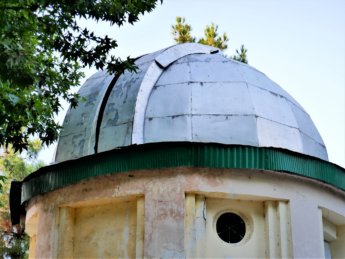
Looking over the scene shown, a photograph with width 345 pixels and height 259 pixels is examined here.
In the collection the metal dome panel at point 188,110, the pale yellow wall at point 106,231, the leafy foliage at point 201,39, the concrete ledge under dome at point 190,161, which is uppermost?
the leafy foliage at point 201,39

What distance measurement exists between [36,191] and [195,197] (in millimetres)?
2597

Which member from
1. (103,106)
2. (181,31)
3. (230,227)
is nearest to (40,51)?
(103,106)

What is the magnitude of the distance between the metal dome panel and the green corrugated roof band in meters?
0.48

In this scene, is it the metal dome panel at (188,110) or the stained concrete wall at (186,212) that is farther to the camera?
the metal dome panel at (188,110)

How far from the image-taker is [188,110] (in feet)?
33.3

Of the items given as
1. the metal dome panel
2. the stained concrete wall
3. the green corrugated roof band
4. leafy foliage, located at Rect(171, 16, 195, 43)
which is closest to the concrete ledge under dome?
the green corrugated roof band

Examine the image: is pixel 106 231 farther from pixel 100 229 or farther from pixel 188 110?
pixel 188 110

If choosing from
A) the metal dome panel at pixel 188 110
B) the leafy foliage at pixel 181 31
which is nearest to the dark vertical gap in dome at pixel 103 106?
the metal dome panel at pixel 188 110

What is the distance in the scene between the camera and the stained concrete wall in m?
9.20

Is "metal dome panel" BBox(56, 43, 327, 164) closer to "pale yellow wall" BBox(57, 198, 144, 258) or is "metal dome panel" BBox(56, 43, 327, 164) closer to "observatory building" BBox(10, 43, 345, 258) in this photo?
"observatory building" BBox(10, 43, 345, 258)

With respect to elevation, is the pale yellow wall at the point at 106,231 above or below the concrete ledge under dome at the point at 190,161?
below

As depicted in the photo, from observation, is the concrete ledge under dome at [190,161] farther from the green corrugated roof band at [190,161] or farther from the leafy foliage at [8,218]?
the leafy foliage at [8,218]

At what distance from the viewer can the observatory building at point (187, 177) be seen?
30.6 ft

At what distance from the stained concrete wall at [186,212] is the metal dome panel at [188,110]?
691 millimetres
